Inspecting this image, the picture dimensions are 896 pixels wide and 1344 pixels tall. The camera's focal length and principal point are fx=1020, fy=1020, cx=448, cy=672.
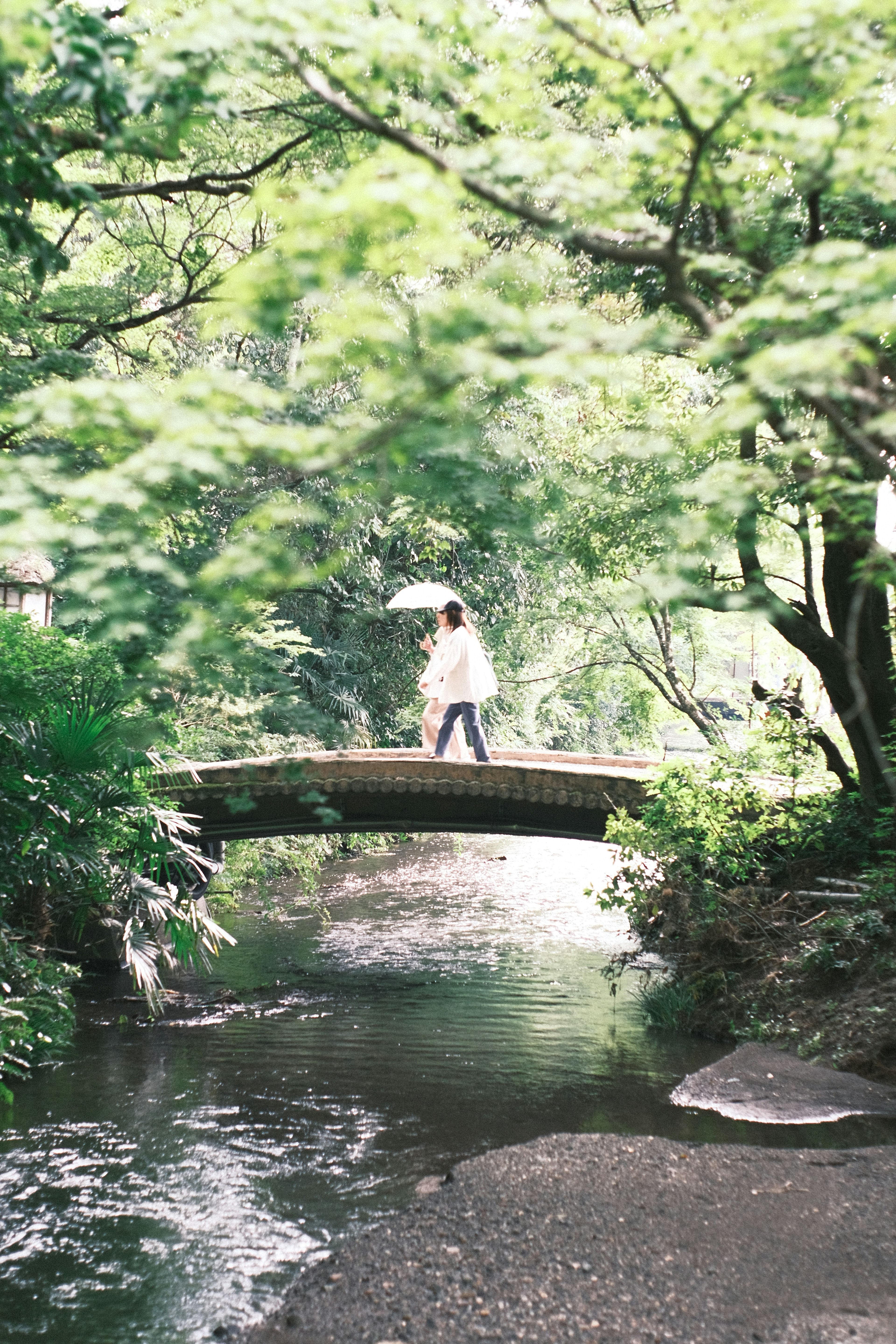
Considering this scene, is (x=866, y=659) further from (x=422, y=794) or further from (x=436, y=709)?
(x=422, y=794)

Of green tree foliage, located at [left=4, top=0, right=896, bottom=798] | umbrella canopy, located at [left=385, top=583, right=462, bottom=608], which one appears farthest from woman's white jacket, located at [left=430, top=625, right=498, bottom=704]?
green tree foliage, located at [left=4, top=0, right=896, bottom=798]

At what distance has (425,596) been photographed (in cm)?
1110

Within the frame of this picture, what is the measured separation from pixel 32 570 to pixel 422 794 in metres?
4.96

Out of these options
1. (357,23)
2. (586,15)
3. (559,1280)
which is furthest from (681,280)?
(559,1280)

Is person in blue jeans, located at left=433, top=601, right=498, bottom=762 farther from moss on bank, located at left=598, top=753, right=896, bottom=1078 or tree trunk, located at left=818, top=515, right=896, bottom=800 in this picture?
tree trunk, located at left=818, top=515, right=896, bottom=800

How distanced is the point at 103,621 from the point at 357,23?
102 inches

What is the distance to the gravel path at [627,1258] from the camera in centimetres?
403

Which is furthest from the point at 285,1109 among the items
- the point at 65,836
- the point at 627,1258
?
the point at 627,1258

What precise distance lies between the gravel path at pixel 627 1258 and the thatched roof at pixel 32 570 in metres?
7.89

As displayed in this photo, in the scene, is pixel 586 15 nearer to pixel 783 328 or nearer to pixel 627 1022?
pixel 783 328

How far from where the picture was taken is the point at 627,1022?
361 inches

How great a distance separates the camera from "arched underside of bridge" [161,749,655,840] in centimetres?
1009

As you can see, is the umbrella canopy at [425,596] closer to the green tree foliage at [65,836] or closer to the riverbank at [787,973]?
the green tree foliage at [65,836]

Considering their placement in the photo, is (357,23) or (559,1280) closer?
(357,23)
